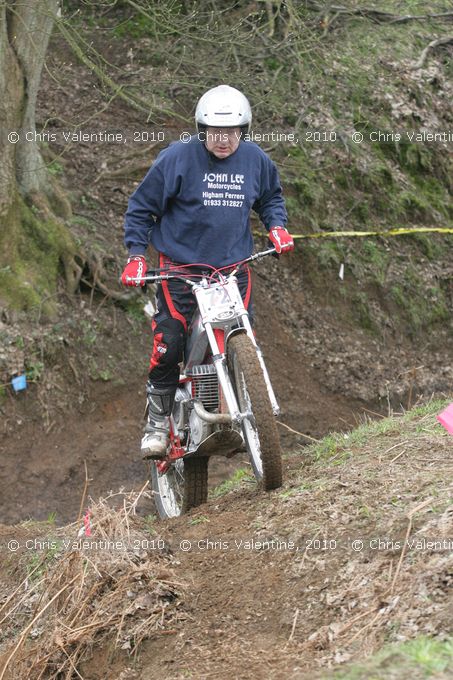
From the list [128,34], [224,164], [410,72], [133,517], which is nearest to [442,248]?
[410,72]

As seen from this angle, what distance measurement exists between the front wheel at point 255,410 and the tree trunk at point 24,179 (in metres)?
4.46

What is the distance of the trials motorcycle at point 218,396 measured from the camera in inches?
205

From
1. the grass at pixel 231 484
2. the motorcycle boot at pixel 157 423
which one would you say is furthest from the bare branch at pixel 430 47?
the motorcycle boot at pixel 157 423

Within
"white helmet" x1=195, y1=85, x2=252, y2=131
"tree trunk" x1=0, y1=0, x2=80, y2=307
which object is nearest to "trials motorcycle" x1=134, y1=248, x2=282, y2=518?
"white helmet" x1=195, y1=85, x2=252, y2=131

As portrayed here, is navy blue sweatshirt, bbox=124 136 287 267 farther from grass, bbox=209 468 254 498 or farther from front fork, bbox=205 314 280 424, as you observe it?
grass, bbox=209 468 254 498

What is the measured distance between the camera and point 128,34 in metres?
13.4

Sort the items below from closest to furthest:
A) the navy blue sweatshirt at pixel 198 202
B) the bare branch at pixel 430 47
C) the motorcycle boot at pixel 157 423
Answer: the navy blue sweatshirt at pixel 198 202 → the motorcycle boot at pixel 157 423 → the bare branch at pixel 430 47

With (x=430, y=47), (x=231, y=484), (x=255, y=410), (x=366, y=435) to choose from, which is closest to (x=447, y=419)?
(x=255, y=410)

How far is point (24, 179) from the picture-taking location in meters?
9.77

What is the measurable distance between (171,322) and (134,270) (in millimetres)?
403

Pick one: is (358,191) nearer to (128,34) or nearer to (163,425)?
(128,34)

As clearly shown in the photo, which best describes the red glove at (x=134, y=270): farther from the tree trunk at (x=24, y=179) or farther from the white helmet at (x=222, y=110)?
the tree trunk at (x=24, y=179)

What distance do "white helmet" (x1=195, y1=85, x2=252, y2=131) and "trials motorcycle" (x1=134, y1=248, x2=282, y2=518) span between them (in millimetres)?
808

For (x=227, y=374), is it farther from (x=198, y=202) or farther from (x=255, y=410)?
(x=198, y=202)
